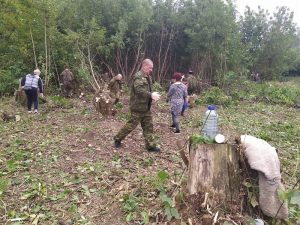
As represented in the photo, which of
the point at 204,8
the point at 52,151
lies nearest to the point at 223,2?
the point at 204,8

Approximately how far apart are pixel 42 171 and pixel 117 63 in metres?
14.4

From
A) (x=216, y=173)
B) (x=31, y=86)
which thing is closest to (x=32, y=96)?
(x=31, y=86)

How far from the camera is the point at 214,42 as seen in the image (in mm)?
18984

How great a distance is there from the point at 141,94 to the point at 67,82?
9.50 m

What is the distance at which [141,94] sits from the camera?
604 cm

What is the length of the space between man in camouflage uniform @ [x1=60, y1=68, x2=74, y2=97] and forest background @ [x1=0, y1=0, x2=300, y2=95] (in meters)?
0.50

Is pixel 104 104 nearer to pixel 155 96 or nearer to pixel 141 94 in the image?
pixel 141 94

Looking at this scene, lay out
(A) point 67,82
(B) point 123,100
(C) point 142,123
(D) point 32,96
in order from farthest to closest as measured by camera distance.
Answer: (A) point 67,82 → (B) point 123,100 → (D) point 32,96 → (C) point 142,123

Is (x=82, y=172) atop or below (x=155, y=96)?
below

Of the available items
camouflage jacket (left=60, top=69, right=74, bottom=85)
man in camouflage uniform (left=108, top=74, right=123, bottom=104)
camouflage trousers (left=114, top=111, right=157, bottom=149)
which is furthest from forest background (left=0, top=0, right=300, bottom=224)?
camouflage jacket (left=60, top=69, right=74, bottom=85)

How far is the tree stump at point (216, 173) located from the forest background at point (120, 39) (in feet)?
39.6

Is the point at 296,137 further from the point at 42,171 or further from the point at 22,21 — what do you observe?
the point at 22,21

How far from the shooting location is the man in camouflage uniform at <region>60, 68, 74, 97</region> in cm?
1477

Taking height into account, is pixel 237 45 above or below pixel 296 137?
above
